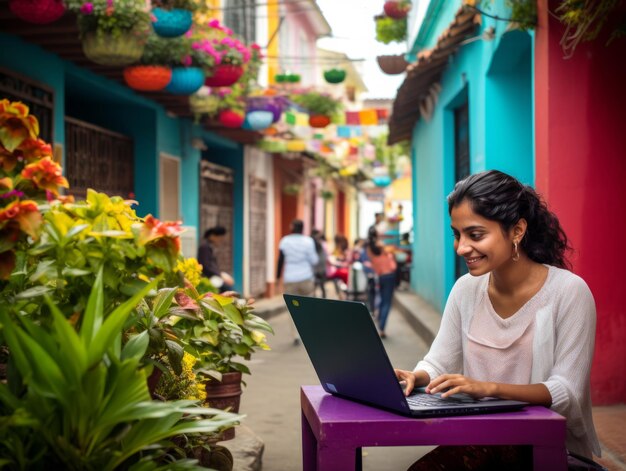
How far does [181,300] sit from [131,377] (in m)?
1.36

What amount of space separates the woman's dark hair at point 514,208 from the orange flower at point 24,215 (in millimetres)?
1306

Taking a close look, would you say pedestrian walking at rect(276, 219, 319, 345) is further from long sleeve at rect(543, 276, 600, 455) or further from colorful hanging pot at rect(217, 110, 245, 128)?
long sleeve at rect(543, 276, 600, 455)

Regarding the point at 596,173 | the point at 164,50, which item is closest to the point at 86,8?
the point at 164,50

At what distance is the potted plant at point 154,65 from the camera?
36.3ft

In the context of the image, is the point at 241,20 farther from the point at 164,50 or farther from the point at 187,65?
the point at 164,50

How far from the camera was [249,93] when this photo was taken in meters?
16.2

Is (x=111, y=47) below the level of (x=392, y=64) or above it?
below

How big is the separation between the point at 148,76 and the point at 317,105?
726 centimetres

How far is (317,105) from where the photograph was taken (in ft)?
59.2

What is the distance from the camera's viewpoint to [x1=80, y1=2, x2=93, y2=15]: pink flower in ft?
29.1

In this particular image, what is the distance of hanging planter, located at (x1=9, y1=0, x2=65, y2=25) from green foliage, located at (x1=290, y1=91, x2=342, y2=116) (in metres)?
9.89

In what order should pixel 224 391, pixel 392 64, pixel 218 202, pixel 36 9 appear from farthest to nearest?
pixel 218 202 < pixel 392 64 < pixel 36 9 < pixel 224 391

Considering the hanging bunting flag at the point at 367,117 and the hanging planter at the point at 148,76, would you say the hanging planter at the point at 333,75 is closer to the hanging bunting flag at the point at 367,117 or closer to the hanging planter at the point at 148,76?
the hanging bunting flag at the point at 367,117

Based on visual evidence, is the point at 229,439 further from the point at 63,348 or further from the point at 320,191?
the point at 320,191
